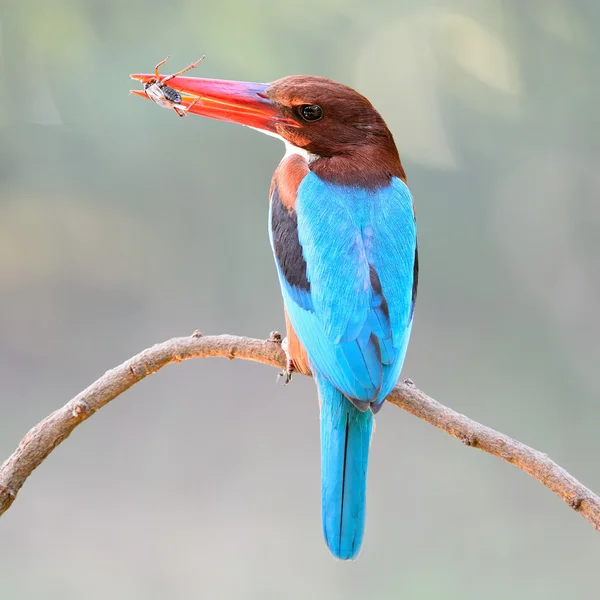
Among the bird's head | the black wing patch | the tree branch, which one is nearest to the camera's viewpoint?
the tree branch

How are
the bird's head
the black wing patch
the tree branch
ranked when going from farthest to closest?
the bird's head → the black wing patch → the tree branch

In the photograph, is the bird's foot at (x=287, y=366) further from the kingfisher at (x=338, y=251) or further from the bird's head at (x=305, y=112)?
the bird's head at (x=305, y=112)

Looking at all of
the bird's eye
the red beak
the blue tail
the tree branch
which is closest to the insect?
the red beak

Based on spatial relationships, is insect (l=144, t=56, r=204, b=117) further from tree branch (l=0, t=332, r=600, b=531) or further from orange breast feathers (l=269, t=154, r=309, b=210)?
tree branch (l=0, t=332, r=600, b=531)

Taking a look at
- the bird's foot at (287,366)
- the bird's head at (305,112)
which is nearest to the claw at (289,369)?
the bird's foot at (287,366)

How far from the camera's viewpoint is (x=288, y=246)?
1.49 m

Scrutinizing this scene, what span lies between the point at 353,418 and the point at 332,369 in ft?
0.28

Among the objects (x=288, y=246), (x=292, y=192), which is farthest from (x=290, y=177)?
(x=288, y=246)

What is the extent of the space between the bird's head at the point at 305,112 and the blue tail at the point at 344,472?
18.9 inches

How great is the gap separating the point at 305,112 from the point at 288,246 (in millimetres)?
269

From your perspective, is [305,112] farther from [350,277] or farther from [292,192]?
[350,277]

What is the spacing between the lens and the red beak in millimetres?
1604

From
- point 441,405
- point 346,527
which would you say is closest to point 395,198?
point 441,405

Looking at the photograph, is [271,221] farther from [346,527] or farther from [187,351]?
[346,527]
